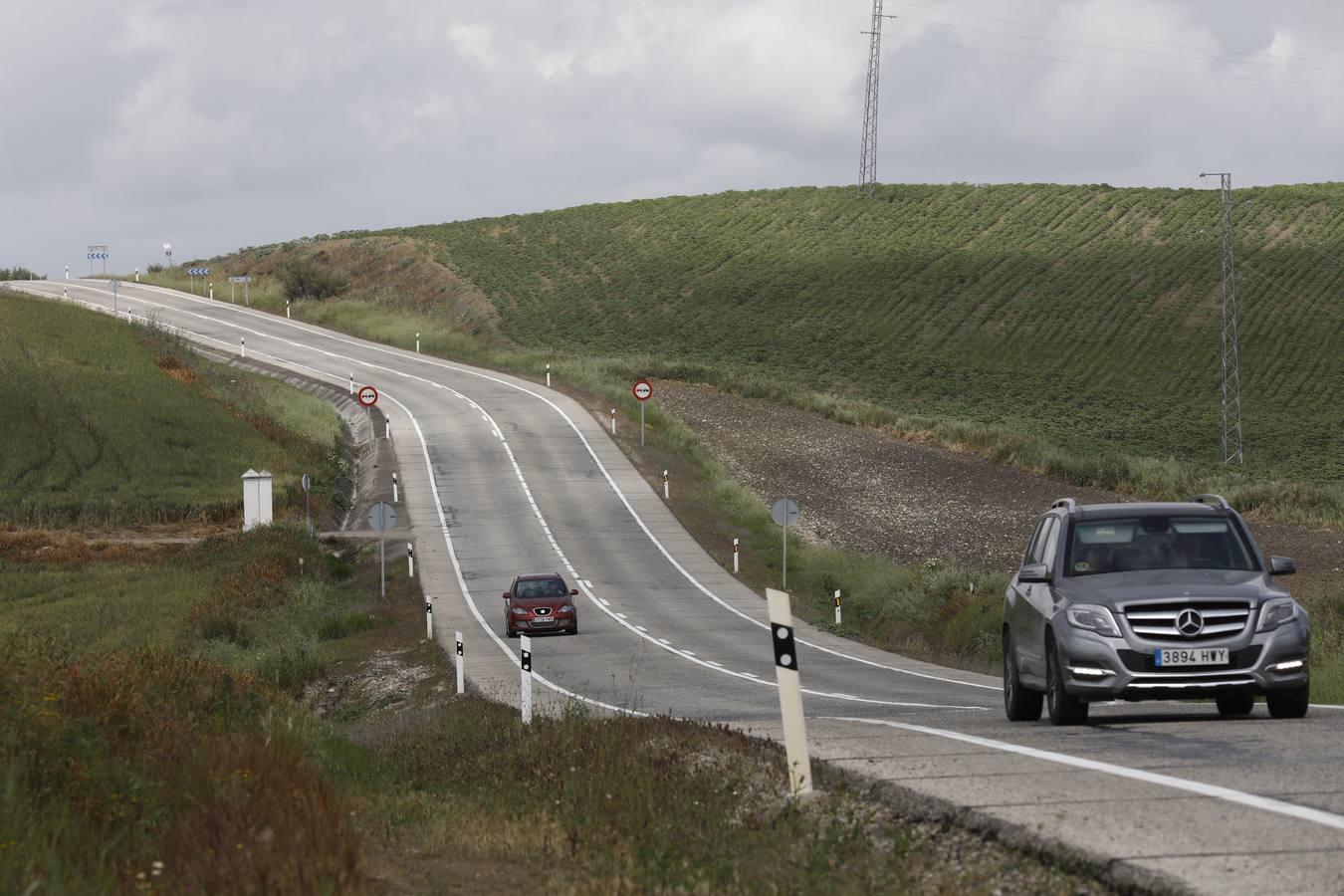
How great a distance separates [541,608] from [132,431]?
30.9m

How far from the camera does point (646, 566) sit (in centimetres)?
4559

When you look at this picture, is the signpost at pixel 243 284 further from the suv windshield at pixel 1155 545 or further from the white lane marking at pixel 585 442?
the suv windshield at pixel 1155 545

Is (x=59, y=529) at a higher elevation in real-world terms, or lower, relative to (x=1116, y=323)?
lower

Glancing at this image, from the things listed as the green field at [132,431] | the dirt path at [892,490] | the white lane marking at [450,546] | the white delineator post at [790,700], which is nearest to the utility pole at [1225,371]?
the dirt path at [892,490]

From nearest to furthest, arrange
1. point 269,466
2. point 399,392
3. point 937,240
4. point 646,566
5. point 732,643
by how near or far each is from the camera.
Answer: point 732,643, point 646,566, point 269,466, point 399,392, point 937,240

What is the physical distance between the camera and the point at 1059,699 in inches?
507

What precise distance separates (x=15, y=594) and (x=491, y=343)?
59.7 m

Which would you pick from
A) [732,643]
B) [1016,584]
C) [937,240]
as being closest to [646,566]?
[732,643]

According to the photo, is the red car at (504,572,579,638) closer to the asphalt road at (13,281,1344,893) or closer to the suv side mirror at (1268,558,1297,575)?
the asphalt road at (13,281,1344,893)

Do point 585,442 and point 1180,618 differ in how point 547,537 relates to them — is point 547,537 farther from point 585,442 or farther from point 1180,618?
point 1180,618

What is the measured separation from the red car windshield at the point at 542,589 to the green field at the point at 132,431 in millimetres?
19476

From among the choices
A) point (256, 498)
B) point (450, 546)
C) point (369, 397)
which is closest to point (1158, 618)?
point (450, 546)

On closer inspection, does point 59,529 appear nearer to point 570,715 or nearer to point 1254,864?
point 570,715

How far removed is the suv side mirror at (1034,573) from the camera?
13547 millimetres
